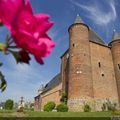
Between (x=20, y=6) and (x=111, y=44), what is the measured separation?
4125 cm

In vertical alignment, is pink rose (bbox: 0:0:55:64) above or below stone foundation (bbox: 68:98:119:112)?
below

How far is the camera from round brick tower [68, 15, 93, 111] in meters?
32.2

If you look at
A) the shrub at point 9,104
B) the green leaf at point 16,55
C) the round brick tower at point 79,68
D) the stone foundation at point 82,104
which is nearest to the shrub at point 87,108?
the stone foundation at point 82,104

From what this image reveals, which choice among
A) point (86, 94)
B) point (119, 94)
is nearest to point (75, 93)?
point (86, 94)

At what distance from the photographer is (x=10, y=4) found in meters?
0.67

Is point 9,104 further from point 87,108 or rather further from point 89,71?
point 89,71

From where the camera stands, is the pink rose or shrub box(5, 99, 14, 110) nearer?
the pink rose

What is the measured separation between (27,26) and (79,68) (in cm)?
3268

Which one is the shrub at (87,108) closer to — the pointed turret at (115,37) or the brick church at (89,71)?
the brick church at (89,71)

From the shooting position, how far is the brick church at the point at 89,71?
3247cm

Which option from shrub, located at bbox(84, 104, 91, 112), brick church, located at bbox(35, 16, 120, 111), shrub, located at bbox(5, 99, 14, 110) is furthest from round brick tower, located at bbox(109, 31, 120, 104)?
shrub, located at bbox(5, 99, 14, 110)

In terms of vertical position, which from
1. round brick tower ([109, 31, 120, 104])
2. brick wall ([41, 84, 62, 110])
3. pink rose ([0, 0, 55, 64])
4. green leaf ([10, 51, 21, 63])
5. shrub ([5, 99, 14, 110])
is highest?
round brick tower ([109, 31, 120, 104])

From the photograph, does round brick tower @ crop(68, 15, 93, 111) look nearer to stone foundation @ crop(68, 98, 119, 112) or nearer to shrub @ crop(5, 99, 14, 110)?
stone foundation @ crop(68, 98, 119, 112)

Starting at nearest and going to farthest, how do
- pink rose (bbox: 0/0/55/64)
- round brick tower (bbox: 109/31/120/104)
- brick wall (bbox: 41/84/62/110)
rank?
1. pink rose (bbox: 0/0/55/64)
2. round brick tower (bbox: 109/31/120/104)
3. brick wall (bbox: 41/84/62/110)
